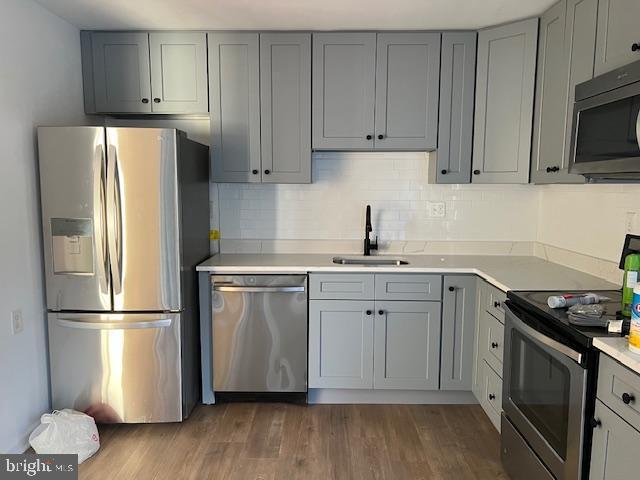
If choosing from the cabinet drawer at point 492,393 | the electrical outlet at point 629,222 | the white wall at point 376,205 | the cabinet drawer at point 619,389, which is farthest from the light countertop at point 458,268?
the cabinet drawer at point 619,389

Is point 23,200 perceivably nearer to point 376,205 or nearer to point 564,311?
point 376,205

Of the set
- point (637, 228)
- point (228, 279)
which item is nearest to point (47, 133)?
point (228, 279)

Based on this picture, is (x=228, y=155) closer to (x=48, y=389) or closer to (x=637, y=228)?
(x=48, y=389)

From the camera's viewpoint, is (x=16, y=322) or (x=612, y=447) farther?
(x=16, y=322)

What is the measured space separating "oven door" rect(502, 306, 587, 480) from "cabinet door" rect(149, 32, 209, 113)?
2.35 m

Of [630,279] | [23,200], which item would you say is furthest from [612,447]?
[23,200]

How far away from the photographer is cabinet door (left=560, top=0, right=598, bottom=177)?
85.8 inches

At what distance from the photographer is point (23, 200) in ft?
7.95

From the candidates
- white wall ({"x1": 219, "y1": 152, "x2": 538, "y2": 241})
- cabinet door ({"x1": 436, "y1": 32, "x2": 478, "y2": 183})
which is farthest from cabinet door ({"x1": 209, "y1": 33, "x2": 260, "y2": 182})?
cabinet door ({"x1": 436, "y1": 32, "x2": 478, "y2": 183})

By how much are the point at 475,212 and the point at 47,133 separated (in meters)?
2.84

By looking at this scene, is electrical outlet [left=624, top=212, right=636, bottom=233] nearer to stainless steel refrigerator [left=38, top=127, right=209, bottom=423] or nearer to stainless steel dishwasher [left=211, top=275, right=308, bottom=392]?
stainless steel dishwasher [left=211, top=275, right=308, bottom=392]

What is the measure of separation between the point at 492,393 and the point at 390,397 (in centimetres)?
72

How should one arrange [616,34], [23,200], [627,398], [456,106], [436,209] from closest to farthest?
[627,398], [616,34], [23,200], [456,106], [436,209]

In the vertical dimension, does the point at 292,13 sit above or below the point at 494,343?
above
